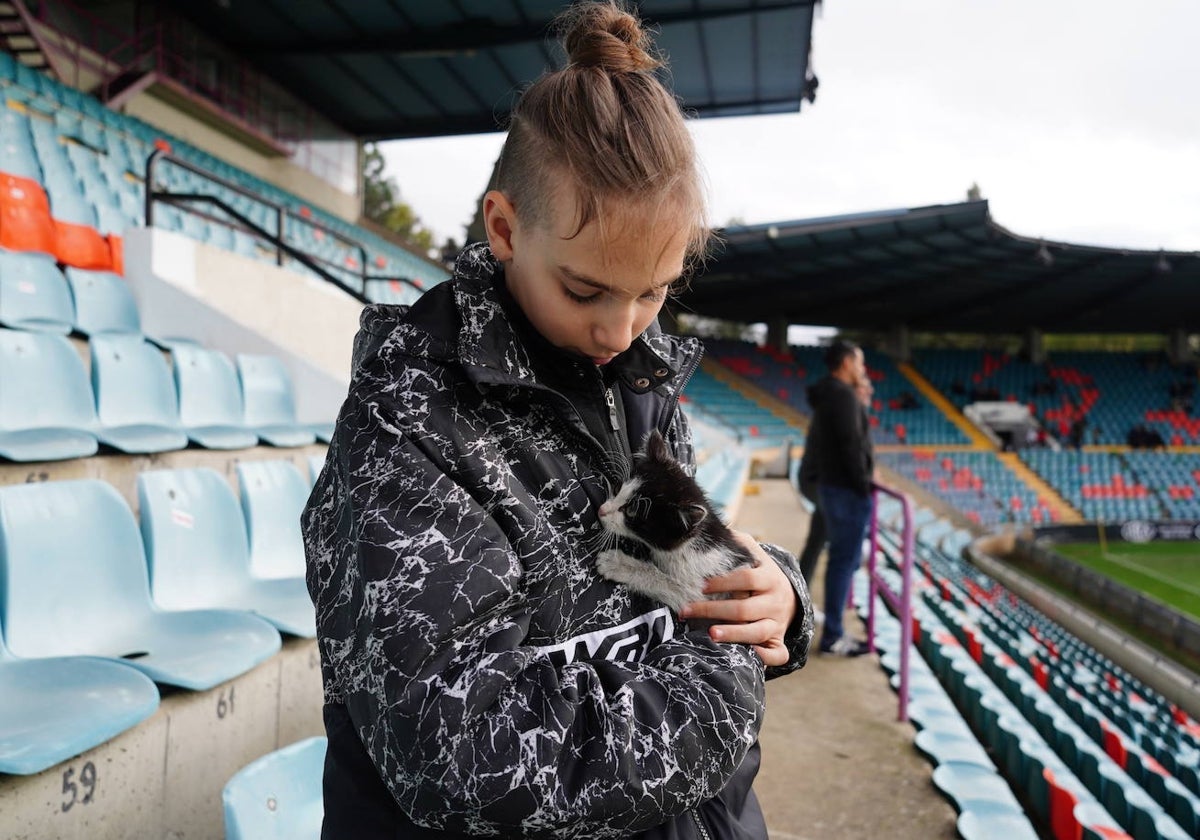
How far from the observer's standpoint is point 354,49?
13367 millimetres

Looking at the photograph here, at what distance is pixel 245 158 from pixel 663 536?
16.1 meters

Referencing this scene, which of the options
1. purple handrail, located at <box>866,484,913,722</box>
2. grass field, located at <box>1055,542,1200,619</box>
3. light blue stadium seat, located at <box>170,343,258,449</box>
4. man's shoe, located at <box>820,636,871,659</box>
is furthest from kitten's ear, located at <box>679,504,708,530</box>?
grass field, located at <box>1055,542,1200,619</box>

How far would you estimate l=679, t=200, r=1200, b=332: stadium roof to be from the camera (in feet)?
51.5

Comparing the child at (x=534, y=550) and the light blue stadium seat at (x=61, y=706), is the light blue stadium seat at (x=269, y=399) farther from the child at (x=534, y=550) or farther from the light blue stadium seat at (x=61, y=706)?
the child at (x=534, y=550)

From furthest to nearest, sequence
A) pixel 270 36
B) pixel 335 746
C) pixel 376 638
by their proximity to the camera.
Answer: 1. pixel 270 36
2. pixel 335 746
3. pixel 376 638

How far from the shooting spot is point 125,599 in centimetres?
195

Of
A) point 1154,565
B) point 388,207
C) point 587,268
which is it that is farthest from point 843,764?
point 388,207

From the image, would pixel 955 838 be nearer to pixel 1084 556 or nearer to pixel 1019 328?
pixel 1084 556

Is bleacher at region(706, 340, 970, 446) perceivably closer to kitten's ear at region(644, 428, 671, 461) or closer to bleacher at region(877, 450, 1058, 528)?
bleacher at region(877, 450, 1058, 528)

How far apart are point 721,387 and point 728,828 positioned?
72.7 feet

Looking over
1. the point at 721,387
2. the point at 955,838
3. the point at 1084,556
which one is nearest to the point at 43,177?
the point at 955,838

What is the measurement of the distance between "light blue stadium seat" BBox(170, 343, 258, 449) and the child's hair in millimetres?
2600

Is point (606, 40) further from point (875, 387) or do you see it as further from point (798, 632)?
point (875, 387)

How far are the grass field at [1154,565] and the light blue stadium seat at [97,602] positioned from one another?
15739 millimetres
